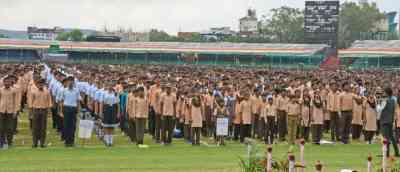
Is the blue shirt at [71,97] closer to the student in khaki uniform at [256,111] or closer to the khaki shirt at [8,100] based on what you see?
the khaki shirt at [8,100]

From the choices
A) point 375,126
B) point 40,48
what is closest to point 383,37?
point 40,48

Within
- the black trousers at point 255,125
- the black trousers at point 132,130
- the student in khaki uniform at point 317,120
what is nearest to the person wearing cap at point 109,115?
the black trousers at point 132,130

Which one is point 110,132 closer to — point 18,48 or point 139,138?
point 139,138

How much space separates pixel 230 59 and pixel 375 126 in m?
78.5

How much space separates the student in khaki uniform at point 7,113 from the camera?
2477 centimetres

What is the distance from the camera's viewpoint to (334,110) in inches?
1166

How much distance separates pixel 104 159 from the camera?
Answer: 21.8m

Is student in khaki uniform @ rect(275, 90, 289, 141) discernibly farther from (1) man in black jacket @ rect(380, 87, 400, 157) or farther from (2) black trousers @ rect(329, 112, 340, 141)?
(1) man in black jacket @ rect(380, 87, 400, 157)

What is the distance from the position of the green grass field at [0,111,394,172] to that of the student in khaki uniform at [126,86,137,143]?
31cm

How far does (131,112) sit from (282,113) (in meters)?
4.78

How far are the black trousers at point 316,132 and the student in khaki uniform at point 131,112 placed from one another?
543 centimetres

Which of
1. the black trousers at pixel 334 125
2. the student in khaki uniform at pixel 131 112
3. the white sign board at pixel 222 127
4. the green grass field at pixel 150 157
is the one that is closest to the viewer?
the green grass field at pixel 150 157

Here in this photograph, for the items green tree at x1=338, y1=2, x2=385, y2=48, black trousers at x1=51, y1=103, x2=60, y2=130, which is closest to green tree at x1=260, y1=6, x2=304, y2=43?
green tree at x1=338, y1=2, x2=385, y2=48

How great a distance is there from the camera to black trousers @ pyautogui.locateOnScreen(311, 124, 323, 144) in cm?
2815
